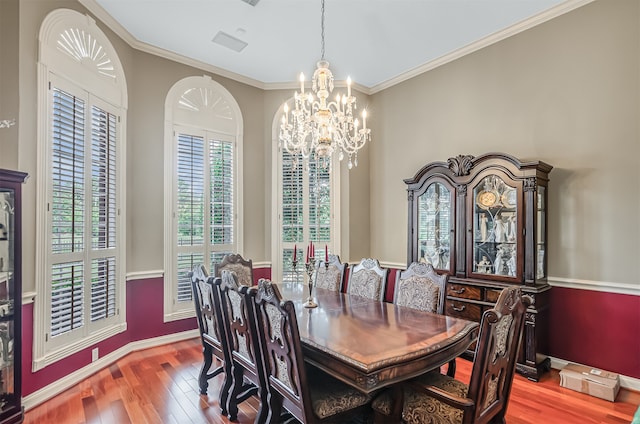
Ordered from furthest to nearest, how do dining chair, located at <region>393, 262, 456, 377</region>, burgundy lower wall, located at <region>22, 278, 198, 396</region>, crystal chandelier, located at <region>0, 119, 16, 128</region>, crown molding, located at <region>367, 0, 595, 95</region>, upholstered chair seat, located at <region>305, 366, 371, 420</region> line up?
crown molding, located at <region>367, 0, 595, 95</region>, burgundy lower wall, located at <region>22, 278, 198, 396</region>, dining chair, located at <region>393, 262, 456, 377</region>, crystal chandelier, located at <region>0, 119, 16, 128</region>, upholstered chair seat, located at <region>305, 366, 371, 420</region>

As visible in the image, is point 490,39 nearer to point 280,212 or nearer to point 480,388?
point 280,212

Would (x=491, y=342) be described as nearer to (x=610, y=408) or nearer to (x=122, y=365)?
(x=610, y=408)

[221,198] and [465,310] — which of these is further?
[221,198]

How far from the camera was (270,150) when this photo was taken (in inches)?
197

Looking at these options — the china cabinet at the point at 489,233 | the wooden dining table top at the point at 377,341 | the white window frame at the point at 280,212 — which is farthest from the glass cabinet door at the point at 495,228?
the white window frame at the point at 280,212

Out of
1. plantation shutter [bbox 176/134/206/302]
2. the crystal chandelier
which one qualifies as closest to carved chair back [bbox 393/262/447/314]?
plantation shutter [bbox 176/134/206/302]

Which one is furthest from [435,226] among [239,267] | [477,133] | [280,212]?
[239,267]

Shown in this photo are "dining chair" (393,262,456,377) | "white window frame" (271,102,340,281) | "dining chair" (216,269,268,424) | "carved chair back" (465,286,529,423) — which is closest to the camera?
"carved chair back" (465,286,529,423)

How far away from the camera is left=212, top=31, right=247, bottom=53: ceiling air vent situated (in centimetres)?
381

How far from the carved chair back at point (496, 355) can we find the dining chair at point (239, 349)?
1232mm

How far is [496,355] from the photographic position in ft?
5.78

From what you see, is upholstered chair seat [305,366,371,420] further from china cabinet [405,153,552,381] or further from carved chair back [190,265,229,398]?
china cabinet [405,153,552,381]

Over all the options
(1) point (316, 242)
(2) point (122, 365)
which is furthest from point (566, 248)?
(2) point (122, 365)

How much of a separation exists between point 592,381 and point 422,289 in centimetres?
164
